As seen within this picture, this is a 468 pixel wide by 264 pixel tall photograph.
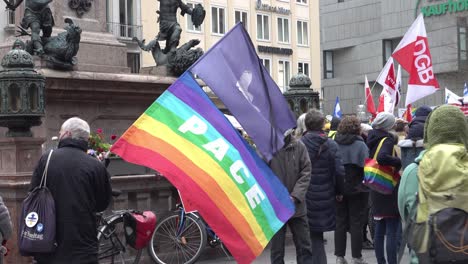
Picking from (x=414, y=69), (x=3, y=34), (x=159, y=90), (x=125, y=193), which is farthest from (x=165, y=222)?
(x=3, y=34)

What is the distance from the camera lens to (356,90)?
63.2 m

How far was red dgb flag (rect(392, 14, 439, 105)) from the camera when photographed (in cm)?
1587

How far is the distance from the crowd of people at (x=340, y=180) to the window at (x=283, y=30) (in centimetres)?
4999

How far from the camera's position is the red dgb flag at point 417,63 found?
15.9 meters

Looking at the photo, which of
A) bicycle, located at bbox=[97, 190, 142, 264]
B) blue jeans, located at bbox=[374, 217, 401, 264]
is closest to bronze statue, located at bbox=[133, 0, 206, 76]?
bicycle, located at bbox=[97, 190, 142, 264]

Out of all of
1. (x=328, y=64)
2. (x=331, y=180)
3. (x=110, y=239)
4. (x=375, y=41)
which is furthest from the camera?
(x=328, y=64)

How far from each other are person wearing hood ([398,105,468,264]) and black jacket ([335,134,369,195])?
489 centimetres

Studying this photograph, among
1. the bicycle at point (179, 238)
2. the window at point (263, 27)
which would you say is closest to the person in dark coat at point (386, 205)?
the bicycle at point (179, 238)

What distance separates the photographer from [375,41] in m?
61.7

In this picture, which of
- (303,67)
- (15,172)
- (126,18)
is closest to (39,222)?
(15,172)

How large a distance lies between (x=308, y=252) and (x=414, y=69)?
24.4 feet

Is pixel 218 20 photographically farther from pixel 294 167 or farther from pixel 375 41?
pixel 294 167

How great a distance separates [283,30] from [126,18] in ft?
52.7

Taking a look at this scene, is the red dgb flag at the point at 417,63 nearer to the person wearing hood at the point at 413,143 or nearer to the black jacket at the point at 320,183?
the black jacket at the point at 320,183
